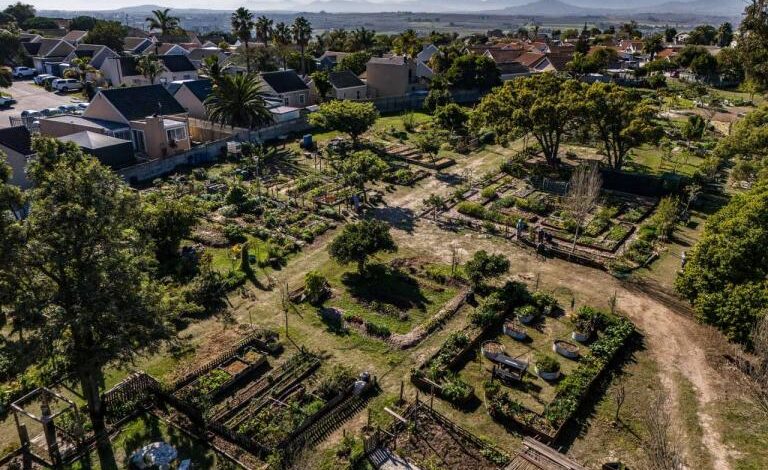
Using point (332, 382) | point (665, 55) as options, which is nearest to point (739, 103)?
point (665, 55)

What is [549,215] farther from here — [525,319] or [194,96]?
[194,96]

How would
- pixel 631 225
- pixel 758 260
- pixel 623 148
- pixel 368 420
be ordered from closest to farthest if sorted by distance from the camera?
pixel 368 420, pixel 758 260, pixel 631 225, pixel 623 148

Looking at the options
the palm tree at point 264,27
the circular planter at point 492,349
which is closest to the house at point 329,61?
the palm tree at point 264,27

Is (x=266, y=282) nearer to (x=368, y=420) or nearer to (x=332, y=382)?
(x=332, y=382)

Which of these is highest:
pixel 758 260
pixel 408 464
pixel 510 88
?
pixel 510 88

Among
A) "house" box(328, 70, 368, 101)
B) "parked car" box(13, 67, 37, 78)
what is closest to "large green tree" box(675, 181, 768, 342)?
"house" box(328, 70, 368, 101)

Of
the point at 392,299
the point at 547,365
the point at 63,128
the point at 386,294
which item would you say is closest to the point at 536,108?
the point at 386,294
